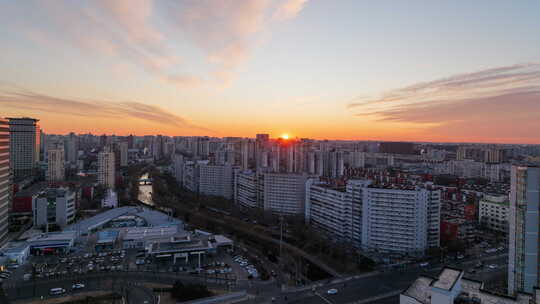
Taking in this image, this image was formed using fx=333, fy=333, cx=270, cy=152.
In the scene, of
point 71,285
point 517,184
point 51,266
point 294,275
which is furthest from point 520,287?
point 51,266

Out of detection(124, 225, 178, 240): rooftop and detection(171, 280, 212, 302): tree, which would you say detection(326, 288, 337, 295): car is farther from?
detection(124, 225, 178, 240): rooftop

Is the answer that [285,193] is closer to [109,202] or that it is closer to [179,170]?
[109,202]

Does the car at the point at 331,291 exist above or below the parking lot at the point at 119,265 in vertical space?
above

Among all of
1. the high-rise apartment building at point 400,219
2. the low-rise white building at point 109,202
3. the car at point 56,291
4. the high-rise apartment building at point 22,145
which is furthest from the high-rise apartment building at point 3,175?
the high-rise apartment building at point 22,145

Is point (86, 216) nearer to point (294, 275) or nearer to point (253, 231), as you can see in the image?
point (253, 231)

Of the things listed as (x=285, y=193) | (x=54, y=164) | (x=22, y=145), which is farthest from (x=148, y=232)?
(x=22, y=145)

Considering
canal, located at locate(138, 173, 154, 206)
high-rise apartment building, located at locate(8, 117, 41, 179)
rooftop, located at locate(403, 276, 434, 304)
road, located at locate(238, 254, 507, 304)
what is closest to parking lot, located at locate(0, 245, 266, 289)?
road, located at locate(238, 254, 507, 304)

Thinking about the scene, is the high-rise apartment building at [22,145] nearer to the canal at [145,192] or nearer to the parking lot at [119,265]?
the canal at [145,192]
